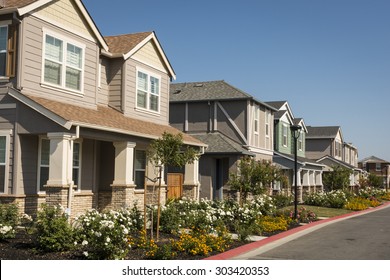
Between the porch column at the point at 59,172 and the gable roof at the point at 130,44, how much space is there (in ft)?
21.9

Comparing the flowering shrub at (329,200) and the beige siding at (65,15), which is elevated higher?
the beige siding at (65,15)

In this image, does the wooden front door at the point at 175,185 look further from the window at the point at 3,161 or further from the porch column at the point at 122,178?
the window at the point at 3,161

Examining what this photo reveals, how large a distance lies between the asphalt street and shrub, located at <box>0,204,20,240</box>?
5.99m

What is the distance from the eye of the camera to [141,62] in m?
22.7

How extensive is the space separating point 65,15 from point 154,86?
6.39m

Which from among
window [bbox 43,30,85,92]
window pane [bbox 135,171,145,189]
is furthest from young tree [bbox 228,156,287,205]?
window [bbox 43,30,85,92]

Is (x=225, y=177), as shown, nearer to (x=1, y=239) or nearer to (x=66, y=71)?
(x=66, y=71)

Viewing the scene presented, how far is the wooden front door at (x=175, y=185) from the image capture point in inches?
990

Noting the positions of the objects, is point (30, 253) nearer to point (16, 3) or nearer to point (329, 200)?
point (16, 3)

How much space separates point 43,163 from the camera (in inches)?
669

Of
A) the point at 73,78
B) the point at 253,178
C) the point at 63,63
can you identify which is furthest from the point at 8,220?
the point at 253,178

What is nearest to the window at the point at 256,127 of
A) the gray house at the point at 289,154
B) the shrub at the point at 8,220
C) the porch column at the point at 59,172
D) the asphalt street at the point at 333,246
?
the gray house at the point at 289,154

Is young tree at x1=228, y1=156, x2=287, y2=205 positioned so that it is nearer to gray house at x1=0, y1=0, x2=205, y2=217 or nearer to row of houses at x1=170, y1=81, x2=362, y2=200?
gray house at x1=0, y1=0, x2=205, y2=217

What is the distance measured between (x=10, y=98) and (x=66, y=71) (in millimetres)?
2600
